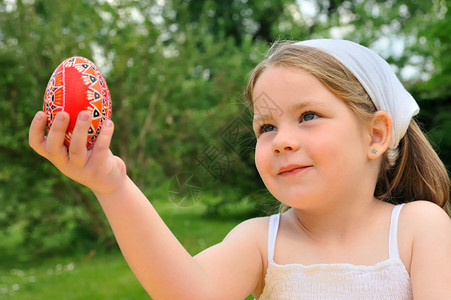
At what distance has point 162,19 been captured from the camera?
9.65 m

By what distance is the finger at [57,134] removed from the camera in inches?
48.9

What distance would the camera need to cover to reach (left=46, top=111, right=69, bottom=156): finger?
1.24 m

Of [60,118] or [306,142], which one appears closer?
[60,118]

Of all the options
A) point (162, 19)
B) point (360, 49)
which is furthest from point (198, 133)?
point (360, 49)

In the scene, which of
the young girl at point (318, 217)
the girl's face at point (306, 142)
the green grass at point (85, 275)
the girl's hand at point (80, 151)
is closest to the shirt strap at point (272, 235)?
the young girl at point (318, 217)

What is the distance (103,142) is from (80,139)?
63 mm

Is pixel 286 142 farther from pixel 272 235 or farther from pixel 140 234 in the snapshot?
pixel 140 234

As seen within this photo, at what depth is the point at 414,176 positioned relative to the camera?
6.39ft

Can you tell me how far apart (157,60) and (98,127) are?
292 inches

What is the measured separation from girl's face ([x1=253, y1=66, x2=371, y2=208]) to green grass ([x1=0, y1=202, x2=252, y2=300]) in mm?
4020

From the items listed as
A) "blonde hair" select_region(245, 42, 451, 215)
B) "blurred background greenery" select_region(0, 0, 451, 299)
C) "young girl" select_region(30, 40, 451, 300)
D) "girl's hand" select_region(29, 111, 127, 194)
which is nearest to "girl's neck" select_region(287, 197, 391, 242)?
"young girl" select_region(30, 40, 451, 300)

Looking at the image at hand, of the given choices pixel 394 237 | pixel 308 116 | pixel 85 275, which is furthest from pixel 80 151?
pixel 85 275

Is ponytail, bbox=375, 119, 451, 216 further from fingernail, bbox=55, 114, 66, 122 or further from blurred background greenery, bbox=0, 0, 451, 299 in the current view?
blurred background greenery, bbox=0, 0, 451, 299

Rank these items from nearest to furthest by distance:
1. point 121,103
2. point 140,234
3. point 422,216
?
point 140,234 → point 422,216 → point 121,103
